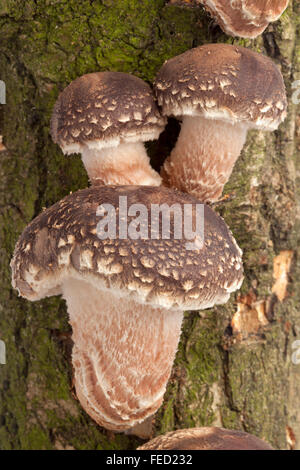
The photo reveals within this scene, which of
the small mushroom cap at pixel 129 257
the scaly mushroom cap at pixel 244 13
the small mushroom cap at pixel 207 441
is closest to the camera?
the small mushroom cap at pixel 129 257

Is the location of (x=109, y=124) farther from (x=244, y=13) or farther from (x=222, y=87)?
(x=244, y=13)

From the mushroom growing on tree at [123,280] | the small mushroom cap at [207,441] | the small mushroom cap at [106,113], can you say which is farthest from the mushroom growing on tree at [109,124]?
the small mushroom cap at [207,441]

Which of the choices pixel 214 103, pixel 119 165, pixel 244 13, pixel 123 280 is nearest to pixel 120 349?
pixel 123 280

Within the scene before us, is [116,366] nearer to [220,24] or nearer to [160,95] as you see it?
[160,95]

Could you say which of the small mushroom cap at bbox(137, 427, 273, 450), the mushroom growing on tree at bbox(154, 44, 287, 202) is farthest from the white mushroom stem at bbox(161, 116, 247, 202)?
the small mushroom cap at bbox(137, 427, 273, 450)

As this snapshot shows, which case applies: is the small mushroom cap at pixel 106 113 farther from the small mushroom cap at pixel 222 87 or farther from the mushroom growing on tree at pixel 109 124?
the small mushroom cap at pixel 222 87

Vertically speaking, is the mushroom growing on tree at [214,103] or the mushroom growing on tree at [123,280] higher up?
the mushroom growing on tree at [214,103]
